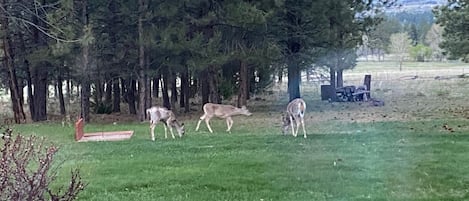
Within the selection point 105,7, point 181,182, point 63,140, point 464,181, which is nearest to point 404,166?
point 464,181

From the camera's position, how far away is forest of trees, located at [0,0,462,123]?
22.2 m

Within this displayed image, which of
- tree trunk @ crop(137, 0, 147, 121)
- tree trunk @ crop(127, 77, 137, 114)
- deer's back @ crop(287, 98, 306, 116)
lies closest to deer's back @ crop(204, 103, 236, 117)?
deer's back @ crop(287, 98, 306, 116)

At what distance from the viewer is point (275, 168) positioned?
9.58 m

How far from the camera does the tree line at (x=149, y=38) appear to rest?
72.8 feet

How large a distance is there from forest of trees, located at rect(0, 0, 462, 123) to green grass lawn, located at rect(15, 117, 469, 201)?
8.66 m

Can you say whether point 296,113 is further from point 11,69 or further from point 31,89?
point 31,89

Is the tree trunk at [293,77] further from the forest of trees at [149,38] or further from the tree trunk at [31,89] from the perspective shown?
the tree trunk at [31,89]

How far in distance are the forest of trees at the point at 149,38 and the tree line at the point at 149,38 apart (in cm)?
3

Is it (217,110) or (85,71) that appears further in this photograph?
(85,71)

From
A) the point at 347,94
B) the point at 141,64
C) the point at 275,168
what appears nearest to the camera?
the point at 275,168

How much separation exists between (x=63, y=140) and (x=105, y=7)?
32.7 feet

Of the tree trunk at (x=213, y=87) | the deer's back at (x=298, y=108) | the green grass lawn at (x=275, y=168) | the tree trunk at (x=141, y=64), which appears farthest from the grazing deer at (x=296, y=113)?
the tree trunk at (x=213, y=87)

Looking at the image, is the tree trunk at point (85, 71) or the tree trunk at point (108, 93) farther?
the tree trunk at point (108, 93)

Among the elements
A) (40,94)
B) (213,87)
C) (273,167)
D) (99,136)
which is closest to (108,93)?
(40,94)
